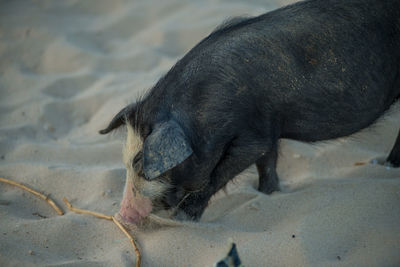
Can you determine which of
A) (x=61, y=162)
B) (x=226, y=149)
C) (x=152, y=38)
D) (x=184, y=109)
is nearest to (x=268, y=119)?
(x=226, y=149)

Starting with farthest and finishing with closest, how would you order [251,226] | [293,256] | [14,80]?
[14,80] < [251,226] < [293,256]

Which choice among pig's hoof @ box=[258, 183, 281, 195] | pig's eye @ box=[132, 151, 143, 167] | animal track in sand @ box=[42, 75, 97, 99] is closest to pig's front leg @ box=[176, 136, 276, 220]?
pig's eye @ box=[132, 151, 143, 167]

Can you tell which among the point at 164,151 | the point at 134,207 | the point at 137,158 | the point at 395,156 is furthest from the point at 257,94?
the point at 395,156

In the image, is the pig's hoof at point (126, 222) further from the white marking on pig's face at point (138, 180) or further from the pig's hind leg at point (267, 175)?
the pig's hind leg at point (267, 175)

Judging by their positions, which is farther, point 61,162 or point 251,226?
point 61,162

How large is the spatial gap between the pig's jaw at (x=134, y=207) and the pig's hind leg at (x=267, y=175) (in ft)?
2.96

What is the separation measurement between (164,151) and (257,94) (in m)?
0.69

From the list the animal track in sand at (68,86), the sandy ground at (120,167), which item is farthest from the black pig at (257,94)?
the animal track in sand at (68,86)

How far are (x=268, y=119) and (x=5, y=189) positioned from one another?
1.97 meters

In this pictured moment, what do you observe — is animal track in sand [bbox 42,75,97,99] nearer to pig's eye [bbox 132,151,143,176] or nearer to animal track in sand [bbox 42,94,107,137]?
animal track in sand [bbox 42,94,107,137]

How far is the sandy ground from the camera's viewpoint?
2.72m

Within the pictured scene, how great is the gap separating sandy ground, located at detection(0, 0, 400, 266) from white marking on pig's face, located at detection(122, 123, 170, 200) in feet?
0.83

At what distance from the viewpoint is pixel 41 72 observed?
526cm

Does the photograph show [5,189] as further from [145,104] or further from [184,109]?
[184,109]
